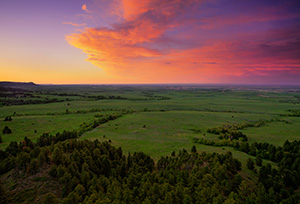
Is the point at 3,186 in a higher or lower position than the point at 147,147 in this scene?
higher

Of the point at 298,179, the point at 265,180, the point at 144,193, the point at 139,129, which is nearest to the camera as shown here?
the point at 144,193

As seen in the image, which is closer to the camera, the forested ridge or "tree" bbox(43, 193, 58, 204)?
"tree" bbox(43, 193, 58, 204)

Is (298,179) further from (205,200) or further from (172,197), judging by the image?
(172,197)

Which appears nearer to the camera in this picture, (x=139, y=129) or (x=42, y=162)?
(x=42, y=162)

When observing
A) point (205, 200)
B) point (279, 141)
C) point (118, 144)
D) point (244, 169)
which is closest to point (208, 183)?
point (205, 200)

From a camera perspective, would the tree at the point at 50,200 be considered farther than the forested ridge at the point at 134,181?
No

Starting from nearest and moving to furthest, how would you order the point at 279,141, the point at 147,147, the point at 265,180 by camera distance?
the point at 265,180
the point at 147,147
the point at 279,141

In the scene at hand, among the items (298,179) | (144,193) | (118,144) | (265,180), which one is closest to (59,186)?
(144,193)
